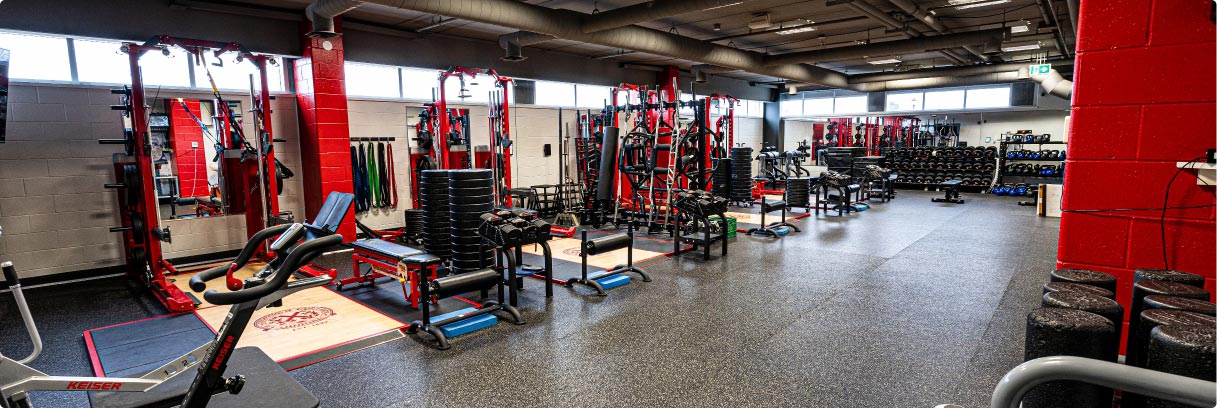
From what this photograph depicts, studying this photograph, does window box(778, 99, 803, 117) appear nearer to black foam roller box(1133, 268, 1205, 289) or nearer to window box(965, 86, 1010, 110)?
window box(965, 86, 1010, 110)

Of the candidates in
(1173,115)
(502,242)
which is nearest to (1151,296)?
(1173,115)

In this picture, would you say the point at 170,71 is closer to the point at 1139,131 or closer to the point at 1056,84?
the point at 1139,131

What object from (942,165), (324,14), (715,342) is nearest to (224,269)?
(715,342)

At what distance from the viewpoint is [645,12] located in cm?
642

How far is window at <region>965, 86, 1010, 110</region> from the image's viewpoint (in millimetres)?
14164

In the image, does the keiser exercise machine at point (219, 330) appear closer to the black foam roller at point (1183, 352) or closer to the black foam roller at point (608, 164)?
the black foam roller at point (1183, 352)

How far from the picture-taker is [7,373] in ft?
6.90

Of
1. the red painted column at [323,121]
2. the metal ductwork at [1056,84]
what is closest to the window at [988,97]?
the metal ductwork at [1056,84]

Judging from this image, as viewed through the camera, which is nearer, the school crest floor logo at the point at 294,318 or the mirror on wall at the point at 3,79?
the mirror on wall at the point at 3,79

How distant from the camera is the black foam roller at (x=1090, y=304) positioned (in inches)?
92.3

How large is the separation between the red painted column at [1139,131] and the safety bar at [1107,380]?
248 cm

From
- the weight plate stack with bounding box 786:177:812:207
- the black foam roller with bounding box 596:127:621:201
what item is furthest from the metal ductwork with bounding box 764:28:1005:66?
the black foam roller with bounding box 596:127:621:201

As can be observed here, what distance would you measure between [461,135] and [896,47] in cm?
678

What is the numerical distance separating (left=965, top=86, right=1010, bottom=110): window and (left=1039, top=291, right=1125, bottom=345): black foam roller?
1412cm
